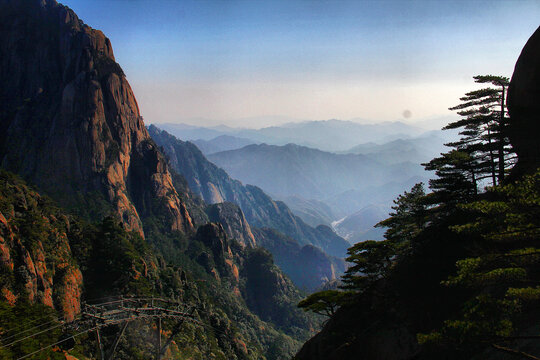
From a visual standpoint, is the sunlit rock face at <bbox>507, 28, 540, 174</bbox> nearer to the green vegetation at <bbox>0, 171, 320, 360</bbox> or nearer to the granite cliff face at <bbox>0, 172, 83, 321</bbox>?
the green vegetation at <bbox>0, 171, 320, 360</bbox>

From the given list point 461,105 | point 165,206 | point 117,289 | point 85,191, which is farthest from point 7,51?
point 461,105

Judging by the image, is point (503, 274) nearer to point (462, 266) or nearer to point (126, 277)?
point (462, 266)

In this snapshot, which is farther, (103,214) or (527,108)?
(103,214)

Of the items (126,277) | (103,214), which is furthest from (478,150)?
(103,214)

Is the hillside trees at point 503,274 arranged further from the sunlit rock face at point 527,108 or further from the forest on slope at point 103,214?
the forest on slope at point 103,214

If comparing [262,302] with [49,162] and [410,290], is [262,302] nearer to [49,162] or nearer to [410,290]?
[49,162]

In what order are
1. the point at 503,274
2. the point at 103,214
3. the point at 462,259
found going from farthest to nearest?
the point at 103,214
the point at 462,259
the point at 503,274

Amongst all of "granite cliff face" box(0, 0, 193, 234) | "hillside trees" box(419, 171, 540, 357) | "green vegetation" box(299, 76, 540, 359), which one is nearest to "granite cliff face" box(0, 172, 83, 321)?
"green vegetation" box(299, 76, 540, 359)
